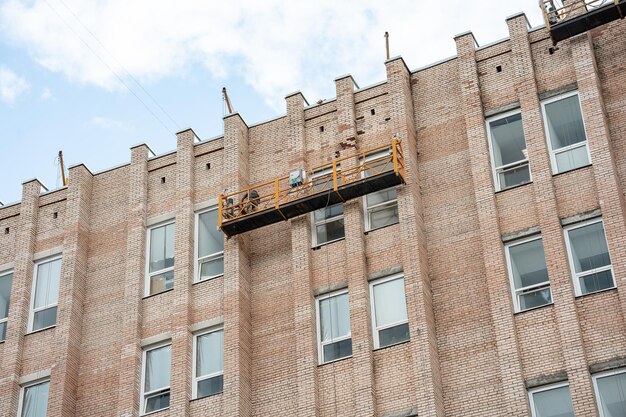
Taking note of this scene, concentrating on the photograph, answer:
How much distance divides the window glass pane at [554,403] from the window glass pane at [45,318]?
17364mm

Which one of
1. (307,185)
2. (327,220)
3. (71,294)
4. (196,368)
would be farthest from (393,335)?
(71,294)

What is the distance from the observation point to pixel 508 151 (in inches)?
1444

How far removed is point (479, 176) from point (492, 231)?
6.76 feet

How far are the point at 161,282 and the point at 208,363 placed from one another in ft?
12.7

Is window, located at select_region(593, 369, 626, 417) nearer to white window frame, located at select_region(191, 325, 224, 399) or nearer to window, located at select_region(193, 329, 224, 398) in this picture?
window, located at select_region(193, 329, 224, 398)

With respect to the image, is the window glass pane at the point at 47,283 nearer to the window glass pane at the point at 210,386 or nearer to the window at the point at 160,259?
the window at the point at 160,259

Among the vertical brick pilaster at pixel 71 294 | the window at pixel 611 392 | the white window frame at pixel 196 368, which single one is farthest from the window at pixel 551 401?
the vertical brick pilaster at pixel 71 294

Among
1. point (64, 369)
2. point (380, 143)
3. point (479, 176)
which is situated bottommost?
point (64, 369)

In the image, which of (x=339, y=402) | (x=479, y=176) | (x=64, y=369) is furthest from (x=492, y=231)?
(x=64, y=369)

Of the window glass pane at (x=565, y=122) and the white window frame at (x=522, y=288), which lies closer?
the white window frame at (x=522, y=288)

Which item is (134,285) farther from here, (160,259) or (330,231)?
(330,231)

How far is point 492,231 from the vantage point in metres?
34.7

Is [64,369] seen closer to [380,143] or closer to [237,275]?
[237,275]

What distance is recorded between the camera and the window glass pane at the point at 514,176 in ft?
118
